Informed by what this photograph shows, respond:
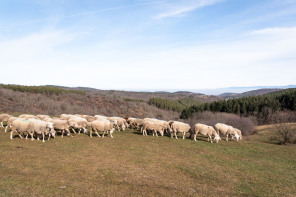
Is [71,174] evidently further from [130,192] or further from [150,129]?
[150,129]

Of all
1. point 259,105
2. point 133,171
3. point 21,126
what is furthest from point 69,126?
point 259,105

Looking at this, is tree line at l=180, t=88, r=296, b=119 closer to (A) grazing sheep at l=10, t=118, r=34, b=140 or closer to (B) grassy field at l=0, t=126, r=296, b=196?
(B) grassy field at l=0, t=126, r=296, b=196

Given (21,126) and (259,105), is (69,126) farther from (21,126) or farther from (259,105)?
(259,105)

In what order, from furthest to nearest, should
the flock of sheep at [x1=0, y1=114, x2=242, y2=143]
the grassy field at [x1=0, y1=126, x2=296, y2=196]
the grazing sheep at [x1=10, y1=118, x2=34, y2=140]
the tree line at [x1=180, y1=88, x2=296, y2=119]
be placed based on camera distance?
the tree line at [x1=180, y1=88, x2=296, y2=119] < the flock of sheep at [x1=0, y1=114, x2=242, y2=143] < the grazing sheep at [x1=10, y1=118, x2=34, y2=140] < the grassy field at [x1=0, y1=126, x2=296, y2=196]

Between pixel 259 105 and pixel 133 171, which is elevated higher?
pixel 259 105

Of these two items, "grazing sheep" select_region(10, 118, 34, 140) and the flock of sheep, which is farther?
the flock of sheep

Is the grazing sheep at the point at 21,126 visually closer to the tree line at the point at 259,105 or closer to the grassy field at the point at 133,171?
the grassy field at the point at 133,171

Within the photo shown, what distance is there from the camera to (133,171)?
9.72m

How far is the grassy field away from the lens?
307 inches

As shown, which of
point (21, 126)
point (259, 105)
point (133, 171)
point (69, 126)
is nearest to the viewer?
point (133, 171)

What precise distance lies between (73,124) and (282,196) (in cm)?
1540

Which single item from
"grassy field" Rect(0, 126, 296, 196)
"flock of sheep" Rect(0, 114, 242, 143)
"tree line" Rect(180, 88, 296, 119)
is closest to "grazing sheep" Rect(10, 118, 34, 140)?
"flock of sheep" Rect(0, 114, 242, 143)

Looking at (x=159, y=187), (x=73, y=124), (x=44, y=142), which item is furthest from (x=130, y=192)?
(x=73, y=124)

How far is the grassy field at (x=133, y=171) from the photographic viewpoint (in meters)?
7.79
